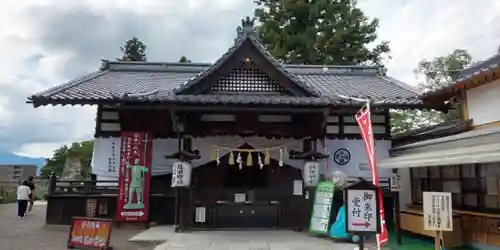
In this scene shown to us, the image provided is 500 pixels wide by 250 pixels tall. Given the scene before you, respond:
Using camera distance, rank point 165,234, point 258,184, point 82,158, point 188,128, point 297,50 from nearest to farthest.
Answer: point 165,234
point 188,128
point 258,184
point 297,50
point 82,158

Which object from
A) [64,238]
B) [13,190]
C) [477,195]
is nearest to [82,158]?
[13,190]

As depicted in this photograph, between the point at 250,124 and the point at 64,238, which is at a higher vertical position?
the point at 250,124

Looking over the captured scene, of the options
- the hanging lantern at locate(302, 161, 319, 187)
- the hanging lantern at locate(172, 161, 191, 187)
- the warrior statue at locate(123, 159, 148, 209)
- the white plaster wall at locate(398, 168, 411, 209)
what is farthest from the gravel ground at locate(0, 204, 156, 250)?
the white plaster wall at locate(398, 168, 411, 209)

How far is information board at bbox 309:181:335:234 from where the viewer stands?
1058 cm

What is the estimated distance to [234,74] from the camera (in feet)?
39.3

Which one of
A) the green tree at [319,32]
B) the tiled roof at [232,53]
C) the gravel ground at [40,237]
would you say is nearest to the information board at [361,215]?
the tiled roof at [232,53]

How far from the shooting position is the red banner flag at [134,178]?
12.0m

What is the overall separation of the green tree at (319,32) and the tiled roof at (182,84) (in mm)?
7140

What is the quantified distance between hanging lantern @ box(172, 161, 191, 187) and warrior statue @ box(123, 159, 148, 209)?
66.2 inches

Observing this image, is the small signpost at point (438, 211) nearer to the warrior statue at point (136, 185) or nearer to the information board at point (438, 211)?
the information board at point (438, 211)

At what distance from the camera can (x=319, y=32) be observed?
24.3m

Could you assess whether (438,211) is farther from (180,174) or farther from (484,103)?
(180,174)

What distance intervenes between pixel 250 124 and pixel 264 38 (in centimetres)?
1435

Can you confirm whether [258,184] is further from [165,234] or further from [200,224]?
[165,234]
